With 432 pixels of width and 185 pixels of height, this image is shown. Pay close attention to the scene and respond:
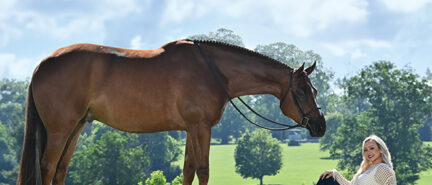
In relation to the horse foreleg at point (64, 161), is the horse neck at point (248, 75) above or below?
above

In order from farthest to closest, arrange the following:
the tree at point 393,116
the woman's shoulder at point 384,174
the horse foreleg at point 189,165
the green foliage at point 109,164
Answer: the green foliage at point 109,164 < the tree at point 393,116 < the horse foreleg at point 189,165 < the woman's shoulder at point 384,174

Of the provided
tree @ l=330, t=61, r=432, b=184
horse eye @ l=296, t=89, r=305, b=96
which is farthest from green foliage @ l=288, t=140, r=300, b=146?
horse eye @ l=296, t=89, r=305, b=96

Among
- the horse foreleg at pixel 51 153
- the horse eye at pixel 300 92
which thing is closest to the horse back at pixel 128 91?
the horse foreleg at pixel 51 153

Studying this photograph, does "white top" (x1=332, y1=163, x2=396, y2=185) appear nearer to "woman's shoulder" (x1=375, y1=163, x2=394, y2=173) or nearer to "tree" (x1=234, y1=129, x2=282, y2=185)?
"woman's shoulder" (x1=375, y1=163, x2=394, y2=173)

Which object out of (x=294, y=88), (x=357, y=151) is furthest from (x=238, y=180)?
(x=294, y=88)

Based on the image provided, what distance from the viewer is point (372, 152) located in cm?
657

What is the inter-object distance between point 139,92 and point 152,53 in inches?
24.6

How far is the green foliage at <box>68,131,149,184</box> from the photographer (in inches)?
2143

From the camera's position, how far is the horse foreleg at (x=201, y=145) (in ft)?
21.4

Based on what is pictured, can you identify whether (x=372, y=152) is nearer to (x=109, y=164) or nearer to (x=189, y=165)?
(x=189, y=165)

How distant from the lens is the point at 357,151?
5500 centimetres

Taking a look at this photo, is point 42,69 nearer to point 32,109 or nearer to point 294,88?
point 32,109

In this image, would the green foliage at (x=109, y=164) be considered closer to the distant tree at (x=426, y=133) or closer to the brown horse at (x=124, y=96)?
the brown horse at (x=124, y=96)

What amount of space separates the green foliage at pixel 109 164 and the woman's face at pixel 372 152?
4861cm
